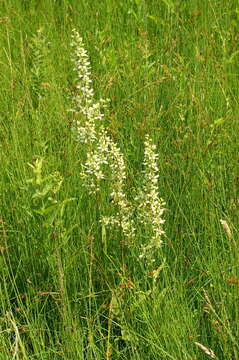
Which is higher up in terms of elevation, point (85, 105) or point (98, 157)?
point (85, 105)

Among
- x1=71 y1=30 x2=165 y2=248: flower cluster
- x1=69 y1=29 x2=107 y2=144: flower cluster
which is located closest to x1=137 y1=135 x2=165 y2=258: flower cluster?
x1=71 y1=30 x2=165 y2=248: flower cluster

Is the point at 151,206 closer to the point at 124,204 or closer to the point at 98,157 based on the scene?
the point at 124,204

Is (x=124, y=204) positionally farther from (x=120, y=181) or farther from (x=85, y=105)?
(x=85, y=105)

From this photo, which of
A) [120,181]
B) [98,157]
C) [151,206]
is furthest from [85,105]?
[151,206]

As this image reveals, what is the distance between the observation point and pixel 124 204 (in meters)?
2.44

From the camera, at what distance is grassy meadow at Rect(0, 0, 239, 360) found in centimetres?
221

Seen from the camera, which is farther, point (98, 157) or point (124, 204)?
point (98, 157)

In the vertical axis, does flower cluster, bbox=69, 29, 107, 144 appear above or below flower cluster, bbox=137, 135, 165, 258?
above

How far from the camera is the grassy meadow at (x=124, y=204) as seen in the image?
7.24ft

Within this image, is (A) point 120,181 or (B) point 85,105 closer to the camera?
(A) point 120,181

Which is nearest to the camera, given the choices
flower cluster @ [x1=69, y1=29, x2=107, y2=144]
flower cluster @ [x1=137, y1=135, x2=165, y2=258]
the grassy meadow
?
the grassy meadow

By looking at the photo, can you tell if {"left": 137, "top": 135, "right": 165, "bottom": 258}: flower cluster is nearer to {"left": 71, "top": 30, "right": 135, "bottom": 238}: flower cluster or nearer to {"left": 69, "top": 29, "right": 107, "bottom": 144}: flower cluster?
{"left": 71, "top": 30, "right": 135, "bottom": 238}: flower cluster

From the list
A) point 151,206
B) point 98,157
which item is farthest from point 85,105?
point 151,206

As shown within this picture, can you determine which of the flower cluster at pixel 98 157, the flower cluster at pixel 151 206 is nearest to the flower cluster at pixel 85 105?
the flower cluster at pixel 98 157
